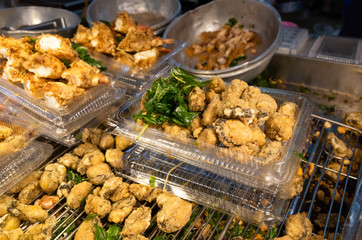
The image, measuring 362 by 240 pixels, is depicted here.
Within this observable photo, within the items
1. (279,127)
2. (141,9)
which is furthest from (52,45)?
(141,9)

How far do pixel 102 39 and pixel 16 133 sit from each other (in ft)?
5.52

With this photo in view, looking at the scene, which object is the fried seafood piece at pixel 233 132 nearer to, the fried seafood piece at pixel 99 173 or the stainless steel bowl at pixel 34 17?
the fried seafood piece at pixel 99 173

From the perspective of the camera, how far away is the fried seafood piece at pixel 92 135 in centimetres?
325

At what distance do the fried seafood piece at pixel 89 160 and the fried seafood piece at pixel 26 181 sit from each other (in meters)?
0.43

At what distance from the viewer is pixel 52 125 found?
10.4 feet

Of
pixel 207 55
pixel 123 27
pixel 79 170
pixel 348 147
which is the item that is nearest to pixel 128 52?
pixel 123 27

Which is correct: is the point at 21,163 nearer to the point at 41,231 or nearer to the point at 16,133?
the point at 16,133

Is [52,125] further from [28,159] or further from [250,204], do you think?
[250,204]

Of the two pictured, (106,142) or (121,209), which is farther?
(106,142)

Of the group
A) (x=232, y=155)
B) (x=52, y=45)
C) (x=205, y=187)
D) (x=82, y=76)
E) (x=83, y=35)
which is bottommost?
(x=205, y=187)

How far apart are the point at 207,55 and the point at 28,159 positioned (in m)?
3.06

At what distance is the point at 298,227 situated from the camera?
233cm

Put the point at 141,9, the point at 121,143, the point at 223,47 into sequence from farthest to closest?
the point at 141,9, the point at 223,47, the point at 121,143

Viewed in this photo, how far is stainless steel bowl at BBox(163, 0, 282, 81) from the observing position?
15.0ft
